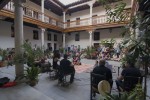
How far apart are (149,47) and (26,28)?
49.0 feet

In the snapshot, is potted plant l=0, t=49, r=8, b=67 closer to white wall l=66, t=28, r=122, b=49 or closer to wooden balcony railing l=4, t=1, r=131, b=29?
wooden balcony railing l=4, t=1, r=131, b=29

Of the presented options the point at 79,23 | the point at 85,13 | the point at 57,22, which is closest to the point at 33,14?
the point at 57,22

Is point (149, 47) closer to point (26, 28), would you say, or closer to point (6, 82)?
point (6, 82)

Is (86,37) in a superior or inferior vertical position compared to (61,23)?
inferior

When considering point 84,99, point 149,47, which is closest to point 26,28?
point 84,99

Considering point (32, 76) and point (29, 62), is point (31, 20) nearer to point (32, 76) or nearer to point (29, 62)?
point (29, 62)

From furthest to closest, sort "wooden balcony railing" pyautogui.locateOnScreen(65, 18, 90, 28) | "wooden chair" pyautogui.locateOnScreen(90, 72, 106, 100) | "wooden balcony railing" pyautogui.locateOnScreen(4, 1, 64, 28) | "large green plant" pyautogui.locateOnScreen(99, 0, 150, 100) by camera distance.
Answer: "wooden balcony railing" pyautogui.locateOnScreen(65, 18, 90, 28) < "wooden balcony railing" pyautogui.locateOnScreen(4, 1, 64, 28) < "wooden chair" pyautogui.locateOnScreen(90, 72, 106, 100) < "large green plant" pyautogui.locateOnScreen(99, 0, 150, 100)

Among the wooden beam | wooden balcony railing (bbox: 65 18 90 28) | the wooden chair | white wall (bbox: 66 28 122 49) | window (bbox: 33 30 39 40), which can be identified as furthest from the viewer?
wooden balcony railing (bbox: 65 18 90 28)

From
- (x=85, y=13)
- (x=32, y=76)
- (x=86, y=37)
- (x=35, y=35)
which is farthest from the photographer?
(x=85, y=13)

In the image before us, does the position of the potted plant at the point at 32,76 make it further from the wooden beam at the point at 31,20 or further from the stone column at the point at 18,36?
the wooden beam at the point at 31,20

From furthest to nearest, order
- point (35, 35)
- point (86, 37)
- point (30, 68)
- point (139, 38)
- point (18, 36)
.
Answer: point (86, 37), point (35, 35), point (18, 36), point (30, 68), point (139, 38)

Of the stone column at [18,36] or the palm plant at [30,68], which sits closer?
the palm plant at [30,68]

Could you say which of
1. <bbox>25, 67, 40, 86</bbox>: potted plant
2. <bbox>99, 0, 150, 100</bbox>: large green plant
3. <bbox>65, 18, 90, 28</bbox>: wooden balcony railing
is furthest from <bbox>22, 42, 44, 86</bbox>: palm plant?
<bbox>65, 18, 90, 28</bbox>: wooden balcony railing

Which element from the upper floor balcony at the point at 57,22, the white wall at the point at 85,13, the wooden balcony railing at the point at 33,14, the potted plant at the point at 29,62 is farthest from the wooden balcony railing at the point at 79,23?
the potted plant at the point at 29,62
